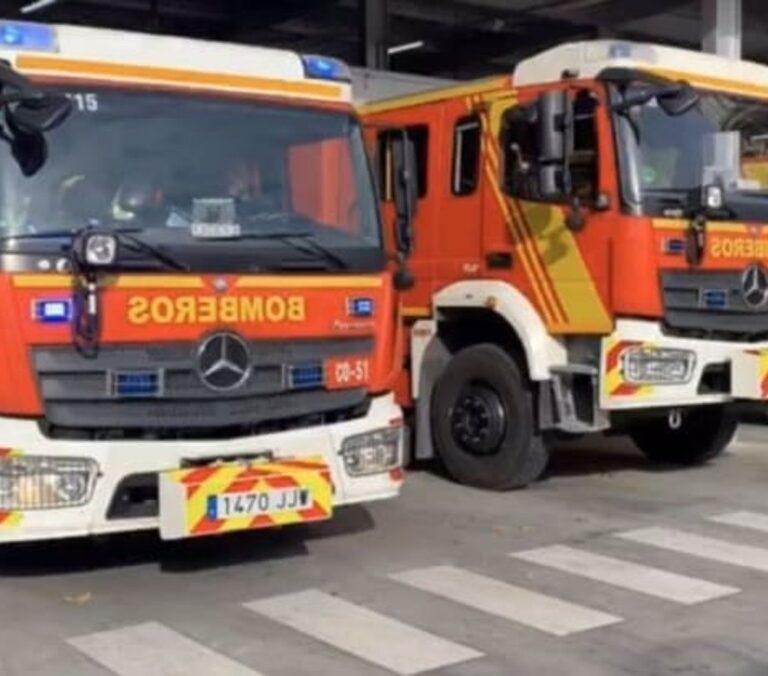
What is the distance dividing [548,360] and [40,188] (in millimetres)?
3970

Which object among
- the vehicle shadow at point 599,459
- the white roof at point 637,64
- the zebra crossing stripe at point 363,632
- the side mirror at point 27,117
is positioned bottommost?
the vehicle shadow at point 599,459

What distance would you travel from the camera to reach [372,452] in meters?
6.86

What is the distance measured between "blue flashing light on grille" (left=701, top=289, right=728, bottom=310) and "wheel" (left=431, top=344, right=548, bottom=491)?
1318mm

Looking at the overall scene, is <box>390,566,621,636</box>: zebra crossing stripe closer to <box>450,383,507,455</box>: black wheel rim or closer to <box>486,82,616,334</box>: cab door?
<box>450,383,507,455</box>: black wheel rim

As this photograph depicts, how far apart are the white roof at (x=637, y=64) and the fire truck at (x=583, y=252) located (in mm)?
13

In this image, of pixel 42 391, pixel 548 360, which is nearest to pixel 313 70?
pixel 42 391

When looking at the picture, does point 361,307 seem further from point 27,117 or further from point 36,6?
point 36,6

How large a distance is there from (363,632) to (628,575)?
1685mm

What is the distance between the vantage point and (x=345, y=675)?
5223 mm

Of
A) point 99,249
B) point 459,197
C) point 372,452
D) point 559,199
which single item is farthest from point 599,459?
point 99,249

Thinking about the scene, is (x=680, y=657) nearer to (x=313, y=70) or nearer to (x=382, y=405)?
(x=382, y=405)

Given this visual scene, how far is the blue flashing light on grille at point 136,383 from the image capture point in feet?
20.2

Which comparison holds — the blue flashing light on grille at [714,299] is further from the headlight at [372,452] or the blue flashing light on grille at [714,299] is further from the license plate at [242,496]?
the license plate at [242,496]

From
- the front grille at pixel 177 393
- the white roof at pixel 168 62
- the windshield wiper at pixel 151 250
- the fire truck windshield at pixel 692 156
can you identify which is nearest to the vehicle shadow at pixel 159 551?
the front grille at pixel 177 393
